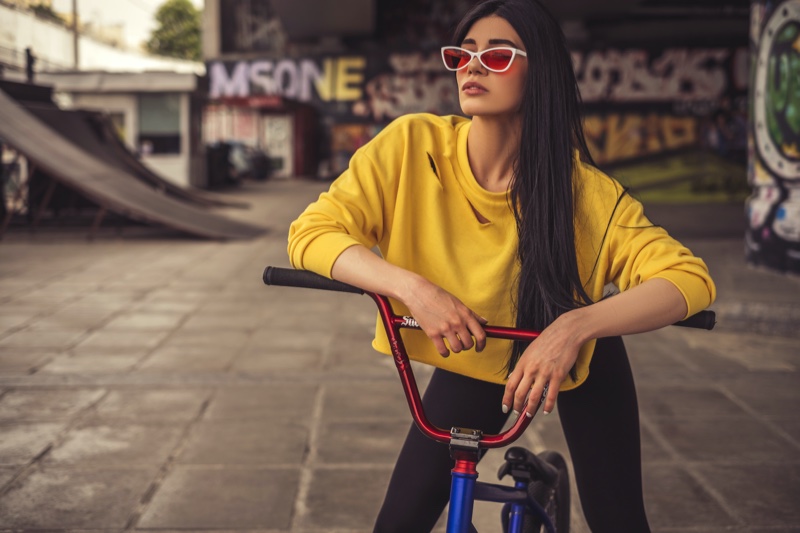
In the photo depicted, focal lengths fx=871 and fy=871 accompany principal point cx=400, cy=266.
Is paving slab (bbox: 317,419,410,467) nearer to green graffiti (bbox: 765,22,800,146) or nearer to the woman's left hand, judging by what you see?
the woman's left hand

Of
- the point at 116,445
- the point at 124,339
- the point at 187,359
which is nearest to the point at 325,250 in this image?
the point at 116,445

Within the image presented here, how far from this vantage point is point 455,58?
180 centimetres

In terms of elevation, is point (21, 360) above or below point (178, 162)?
below

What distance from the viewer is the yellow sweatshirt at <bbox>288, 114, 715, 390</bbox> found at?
5.82ft

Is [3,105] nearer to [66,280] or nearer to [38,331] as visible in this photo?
[66,280]

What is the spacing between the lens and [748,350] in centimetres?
625

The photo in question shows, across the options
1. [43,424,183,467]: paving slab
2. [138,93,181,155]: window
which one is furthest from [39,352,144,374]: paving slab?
[138,93,181,155]: window

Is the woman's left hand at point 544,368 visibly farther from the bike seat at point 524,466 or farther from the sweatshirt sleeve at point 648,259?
the bike seat at point 524,466

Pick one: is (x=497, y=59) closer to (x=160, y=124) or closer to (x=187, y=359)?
(x=187, y=359)

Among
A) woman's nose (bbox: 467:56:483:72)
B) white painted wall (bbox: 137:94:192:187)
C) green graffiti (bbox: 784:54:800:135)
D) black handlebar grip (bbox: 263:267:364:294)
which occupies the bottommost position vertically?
white painted wall (bbox: 137:94:192:187)

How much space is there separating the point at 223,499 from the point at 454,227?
7.06 feet

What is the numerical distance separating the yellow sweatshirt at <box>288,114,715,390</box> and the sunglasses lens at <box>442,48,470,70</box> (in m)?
0.16

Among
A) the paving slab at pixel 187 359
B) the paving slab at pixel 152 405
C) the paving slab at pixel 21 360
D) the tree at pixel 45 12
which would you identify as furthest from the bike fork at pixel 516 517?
the tree at pixel 45 12

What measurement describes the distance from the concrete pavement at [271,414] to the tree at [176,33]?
70.0 meters
